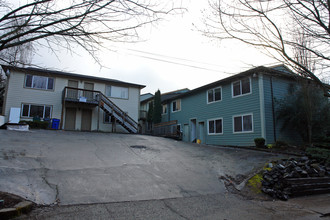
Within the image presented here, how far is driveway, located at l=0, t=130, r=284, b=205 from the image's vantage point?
5.16 meters

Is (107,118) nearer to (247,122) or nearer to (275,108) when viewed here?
(247,122)

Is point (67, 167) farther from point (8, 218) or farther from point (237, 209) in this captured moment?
point (237, 209)

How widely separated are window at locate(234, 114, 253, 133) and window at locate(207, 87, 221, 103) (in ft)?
8.64

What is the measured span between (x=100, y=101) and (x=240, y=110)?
11.8 m

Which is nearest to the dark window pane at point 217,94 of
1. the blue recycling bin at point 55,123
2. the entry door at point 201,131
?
the entry door at point 201,131

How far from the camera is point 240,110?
15586 mm

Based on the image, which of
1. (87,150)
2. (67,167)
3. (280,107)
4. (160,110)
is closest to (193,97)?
(160,110)

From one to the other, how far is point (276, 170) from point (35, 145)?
9.21 meters

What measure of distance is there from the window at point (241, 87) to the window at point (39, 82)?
15354 mm

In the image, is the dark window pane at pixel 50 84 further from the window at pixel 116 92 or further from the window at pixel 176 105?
the window at pixel 176 105

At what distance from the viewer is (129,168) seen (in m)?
7.51

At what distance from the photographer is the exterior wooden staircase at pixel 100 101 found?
19078mm

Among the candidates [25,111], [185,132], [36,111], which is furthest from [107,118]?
[185,132]

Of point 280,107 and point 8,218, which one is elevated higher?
point 280,107
